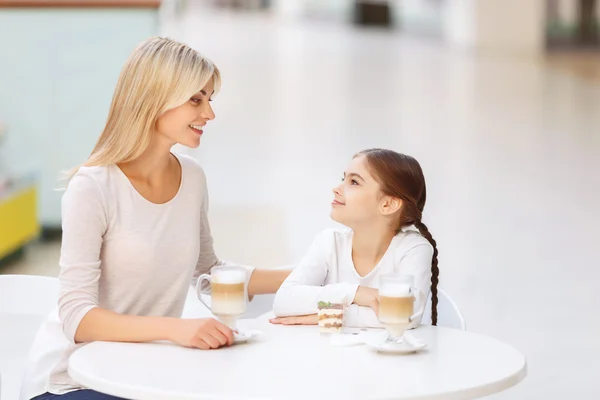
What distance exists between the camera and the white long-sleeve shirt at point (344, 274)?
7.52ft

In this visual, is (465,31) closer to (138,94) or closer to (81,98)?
(81,98)

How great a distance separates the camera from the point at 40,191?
5855 millimetres

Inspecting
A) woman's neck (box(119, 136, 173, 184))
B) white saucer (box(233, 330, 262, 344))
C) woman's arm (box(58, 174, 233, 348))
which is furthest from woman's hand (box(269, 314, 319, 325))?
woman's neck (box(119, 136, 173, 184))

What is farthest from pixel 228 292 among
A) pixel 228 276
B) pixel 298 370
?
pixel 298 370

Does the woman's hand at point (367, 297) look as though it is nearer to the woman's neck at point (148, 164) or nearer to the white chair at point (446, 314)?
the white chair at point (446, 314)

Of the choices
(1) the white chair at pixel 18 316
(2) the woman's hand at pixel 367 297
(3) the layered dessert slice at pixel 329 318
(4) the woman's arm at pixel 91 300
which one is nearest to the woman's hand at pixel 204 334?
(4) the woman's arm at pixel 91 300

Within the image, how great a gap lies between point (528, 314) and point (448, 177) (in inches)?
123

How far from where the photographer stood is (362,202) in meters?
2.38

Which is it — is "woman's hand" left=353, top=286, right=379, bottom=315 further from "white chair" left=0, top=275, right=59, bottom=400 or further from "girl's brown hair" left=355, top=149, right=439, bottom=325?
"white chair" left=0, top=275, right=59, bottom=400

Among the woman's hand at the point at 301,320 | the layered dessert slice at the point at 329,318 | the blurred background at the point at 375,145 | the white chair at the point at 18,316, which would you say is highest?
the layered dessert slice at the point at 329,318

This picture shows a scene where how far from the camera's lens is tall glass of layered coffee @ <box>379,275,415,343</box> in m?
2.02

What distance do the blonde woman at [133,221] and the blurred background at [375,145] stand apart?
1614mm

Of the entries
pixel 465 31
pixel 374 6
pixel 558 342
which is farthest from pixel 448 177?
pixel 374 6

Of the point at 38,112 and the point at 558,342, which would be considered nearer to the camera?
the point at 558,342
